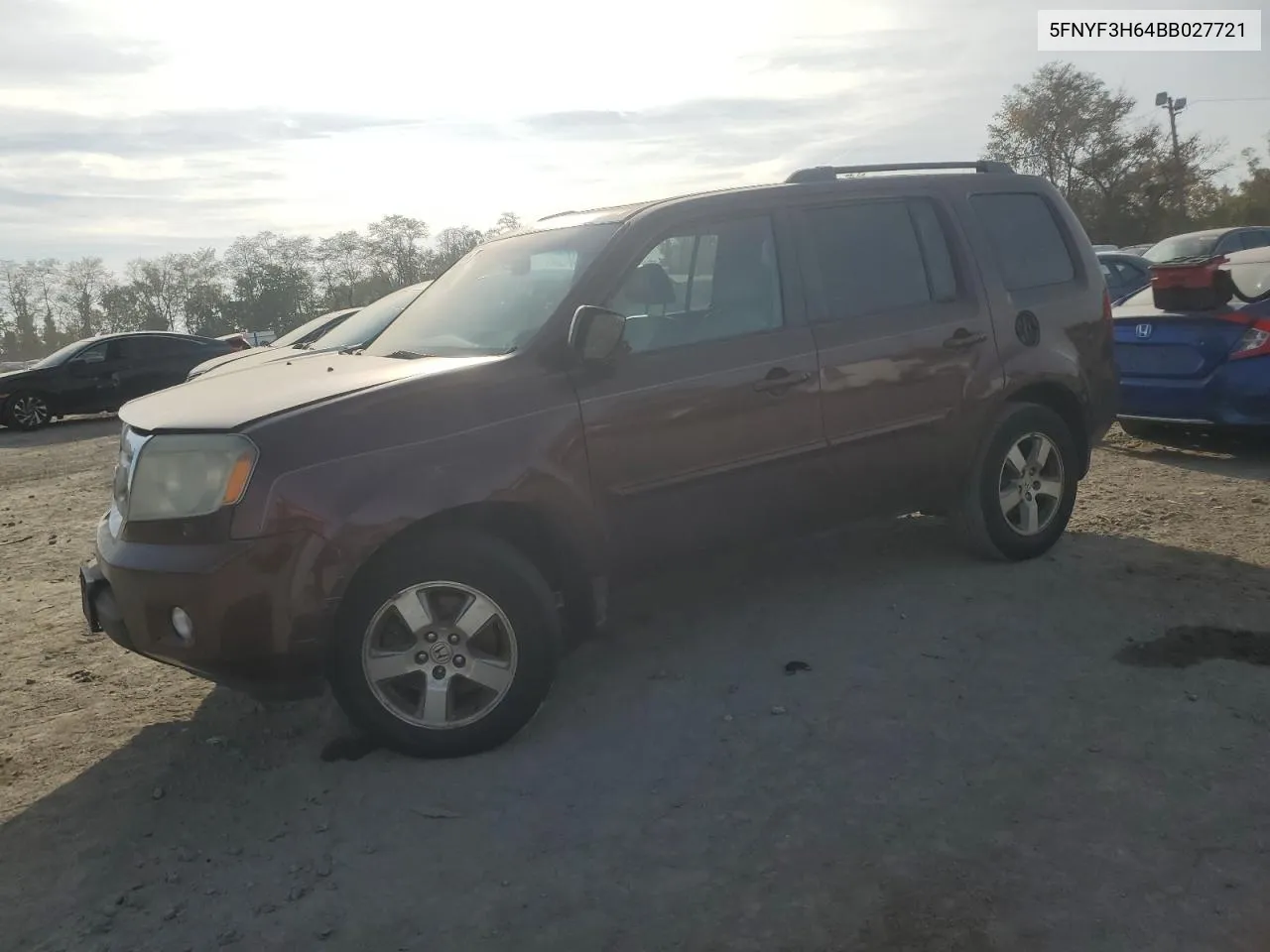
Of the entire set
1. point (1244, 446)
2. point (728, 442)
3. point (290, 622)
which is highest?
point (728, 442)

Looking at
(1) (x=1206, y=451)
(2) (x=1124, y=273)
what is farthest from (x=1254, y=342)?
(2) (x=1124, y=273)

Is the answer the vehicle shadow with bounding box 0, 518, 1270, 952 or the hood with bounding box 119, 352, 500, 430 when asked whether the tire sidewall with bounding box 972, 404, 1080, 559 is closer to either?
the vehicle shadow with bounding box 0, 518, 1270, 952

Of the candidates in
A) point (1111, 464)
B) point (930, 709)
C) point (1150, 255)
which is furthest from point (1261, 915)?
point (1150, 255)

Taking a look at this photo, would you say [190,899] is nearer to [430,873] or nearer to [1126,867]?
[430,873]

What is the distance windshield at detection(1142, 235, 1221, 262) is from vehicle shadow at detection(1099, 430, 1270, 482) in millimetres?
8241

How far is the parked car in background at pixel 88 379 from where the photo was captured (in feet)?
59.2

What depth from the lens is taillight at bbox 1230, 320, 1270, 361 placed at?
24.2ft

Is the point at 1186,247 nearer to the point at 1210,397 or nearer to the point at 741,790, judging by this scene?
the point at 1210,397

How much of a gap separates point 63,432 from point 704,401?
1628 centimetres

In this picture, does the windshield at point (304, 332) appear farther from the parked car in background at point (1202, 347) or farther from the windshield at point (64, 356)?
the parked car in background at point (1202, 347)

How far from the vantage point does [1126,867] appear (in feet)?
9.36

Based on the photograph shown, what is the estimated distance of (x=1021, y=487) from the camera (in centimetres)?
546

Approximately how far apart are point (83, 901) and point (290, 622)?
0.96m

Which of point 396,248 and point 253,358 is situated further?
point 396,248
